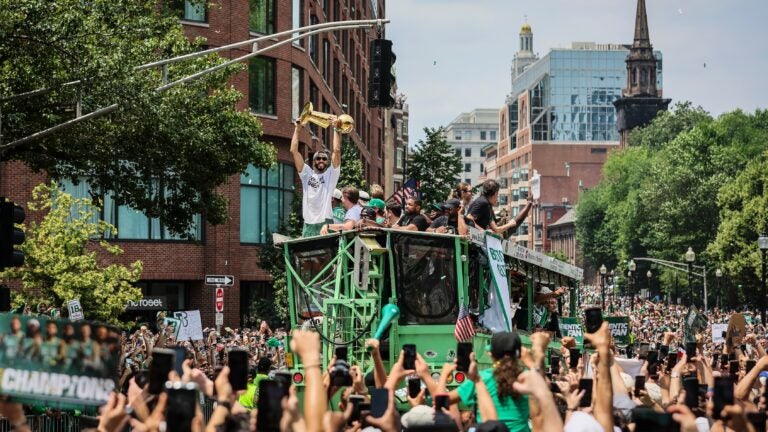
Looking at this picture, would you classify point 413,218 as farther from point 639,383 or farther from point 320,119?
point 639,383

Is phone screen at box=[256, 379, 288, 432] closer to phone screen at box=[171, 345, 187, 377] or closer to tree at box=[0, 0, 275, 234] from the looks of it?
phone screen at box=[171, 345, 187, 377]

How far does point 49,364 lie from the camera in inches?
310

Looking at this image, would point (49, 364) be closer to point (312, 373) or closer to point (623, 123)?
point (312, 373)

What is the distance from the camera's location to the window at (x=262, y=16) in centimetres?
4869

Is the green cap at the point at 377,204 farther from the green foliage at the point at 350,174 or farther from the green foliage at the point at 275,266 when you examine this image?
the green foliage at the point at 350,174

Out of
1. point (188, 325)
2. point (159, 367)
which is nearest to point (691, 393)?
point (159, 367)

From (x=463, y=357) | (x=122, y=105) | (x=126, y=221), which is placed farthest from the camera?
(x=126, y=221)

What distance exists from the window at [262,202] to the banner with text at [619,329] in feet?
69.4

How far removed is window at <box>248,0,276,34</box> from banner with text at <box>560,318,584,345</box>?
95.0 ft

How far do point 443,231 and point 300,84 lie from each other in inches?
1412

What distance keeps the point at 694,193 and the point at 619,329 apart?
7038 cm

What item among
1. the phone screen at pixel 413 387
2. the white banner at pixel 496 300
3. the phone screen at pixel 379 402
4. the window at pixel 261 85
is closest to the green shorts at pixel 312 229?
the white banner at pixel 496 300

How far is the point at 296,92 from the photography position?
50.9 meters

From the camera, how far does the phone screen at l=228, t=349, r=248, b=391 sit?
728cm
